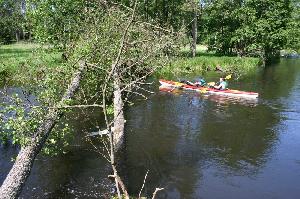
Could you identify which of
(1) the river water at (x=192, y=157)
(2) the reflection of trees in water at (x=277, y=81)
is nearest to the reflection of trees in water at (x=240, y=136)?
(1) the river water at (x=192, y=157)

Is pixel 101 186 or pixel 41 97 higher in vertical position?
pixel 41 97

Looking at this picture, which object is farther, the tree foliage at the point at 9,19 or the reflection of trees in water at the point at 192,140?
the tree foliage at the point at 9,19

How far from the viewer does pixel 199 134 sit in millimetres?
20609

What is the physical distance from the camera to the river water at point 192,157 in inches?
559

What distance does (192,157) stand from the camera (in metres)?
17.3

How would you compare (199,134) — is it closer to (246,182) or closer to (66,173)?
(246,182)

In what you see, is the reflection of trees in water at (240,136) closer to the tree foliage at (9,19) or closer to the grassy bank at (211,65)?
the grassy bank at (211,65)

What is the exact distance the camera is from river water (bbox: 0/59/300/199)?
14.2 meters

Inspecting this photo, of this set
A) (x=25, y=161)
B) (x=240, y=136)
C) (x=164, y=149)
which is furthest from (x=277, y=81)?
(x=25, y=161)

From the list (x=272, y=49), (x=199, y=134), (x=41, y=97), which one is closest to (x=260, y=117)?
(x=199, y=134)

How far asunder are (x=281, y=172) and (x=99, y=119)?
1029 centimetres

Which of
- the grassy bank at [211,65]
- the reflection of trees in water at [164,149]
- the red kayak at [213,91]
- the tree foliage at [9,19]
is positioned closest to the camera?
the reflection of trees in water at [164,149]

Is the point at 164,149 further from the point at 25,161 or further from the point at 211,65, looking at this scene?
the point at 211,65

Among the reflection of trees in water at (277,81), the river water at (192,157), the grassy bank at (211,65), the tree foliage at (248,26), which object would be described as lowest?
the river water at (192,157)
